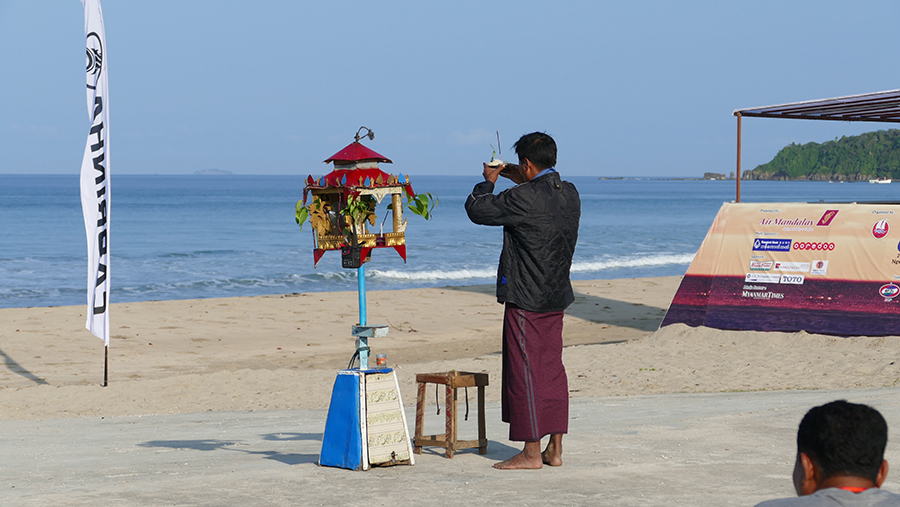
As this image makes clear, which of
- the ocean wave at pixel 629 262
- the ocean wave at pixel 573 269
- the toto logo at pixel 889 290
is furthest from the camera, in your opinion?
the ocean wave at pixel 629 262

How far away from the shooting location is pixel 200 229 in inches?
1957

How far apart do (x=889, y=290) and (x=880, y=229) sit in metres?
0.73

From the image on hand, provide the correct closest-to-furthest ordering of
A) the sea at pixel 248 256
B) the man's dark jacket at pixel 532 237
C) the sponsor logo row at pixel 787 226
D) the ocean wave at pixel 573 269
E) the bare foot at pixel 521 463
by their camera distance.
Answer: the man's dark jacket at pixel 532 237 → the bare foot at pixel 521 463 → the sponsor logo row at pixel 787 226 → the sea at pixel 248 256 → the ocean wave at pixel 573 269

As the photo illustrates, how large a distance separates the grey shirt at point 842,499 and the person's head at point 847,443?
49mm

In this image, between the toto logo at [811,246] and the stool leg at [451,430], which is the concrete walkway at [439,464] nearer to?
the stool leg at [451,430]

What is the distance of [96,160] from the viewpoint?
909cm

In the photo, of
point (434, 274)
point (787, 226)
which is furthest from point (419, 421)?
point (434, 274)

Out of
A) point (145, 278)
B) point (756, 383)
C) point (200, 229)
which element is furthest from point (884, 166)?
point (756, 383)

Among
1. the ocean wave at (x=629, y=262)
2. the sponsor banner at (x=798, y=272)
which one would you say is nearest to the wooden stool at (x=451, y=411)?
the sponsor banner at (x=798, y=272)

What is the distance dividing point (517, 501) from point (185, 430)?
388 centimetres

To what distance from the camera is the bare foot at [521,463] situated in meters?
4.96

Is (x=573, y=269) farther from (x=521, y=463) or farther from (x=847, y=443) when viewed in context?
(x=847, y=443)

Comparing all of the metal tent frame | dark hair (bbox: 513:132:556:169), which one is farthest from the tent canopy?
dark hair (bbox: 513:132:556:169)

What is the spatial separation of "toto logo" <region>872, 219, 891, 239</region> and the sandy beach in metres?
1.23
